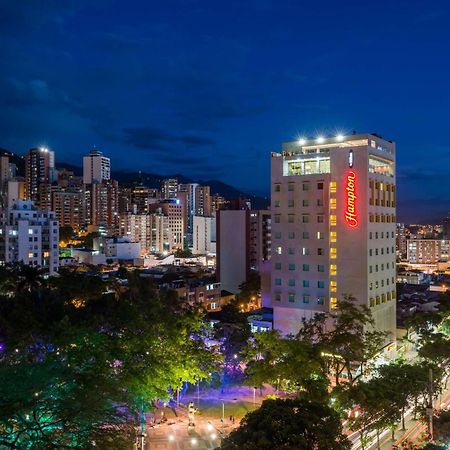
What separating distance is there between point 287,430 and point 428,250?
460 feet

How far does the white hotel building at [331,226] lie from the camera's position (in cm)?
3719

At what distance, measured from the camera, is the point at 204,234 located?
12594cm

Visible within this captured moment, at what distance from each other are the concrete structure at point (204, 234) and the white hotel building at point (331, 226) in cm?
8433

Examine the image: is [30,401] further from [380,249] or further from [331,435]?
[380,249]

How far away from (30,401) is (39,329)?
39.2 feet

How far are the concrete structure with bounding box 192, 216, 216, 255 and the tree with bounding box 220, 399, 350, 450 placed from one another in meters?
108

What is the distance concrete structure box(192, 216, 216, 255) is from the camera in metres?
125

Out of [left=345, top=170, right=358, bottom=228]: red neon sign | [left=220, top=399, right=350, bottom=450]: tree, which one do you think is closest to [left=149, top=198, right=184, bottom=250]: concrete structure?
[left=345, top=170, right=358, bottom=228]: red neon sign

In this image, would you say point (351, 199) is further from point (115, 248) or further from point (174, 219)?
point (174, 219)

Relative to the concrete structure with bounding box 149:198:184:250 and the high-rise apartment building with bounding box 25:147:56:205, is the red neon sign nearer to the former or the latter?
the concrete structure with bounding box 149:198:184:250

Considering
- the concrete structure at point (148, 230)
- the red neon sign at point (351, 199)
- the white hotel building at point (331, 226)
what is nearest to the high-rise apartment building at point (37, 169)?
the concrete structure at point (148, 230)

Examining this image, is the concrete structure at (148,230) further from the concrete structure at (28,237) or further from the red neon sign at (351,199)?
the red neon sign at (351,199)

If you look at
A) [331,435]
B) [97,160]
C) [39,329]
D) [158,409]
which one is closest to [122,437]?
[331,435]

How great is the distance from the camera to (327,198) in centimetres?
3806
